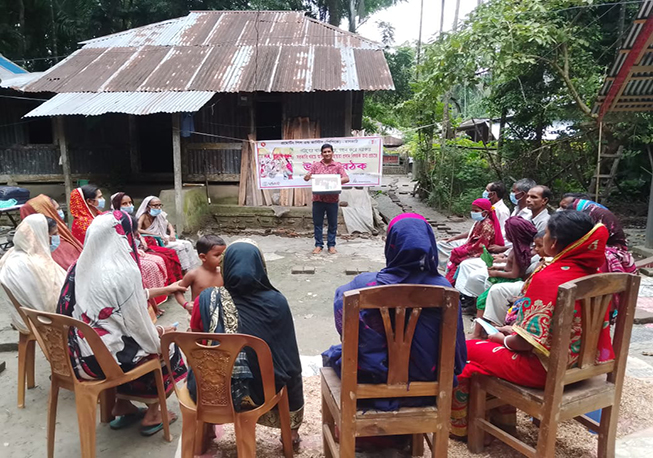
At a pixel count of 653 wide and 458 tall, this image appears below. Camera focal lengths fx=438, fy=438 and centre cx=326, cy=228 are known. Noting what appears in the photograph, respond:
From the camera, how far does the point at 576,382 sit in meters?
2.21

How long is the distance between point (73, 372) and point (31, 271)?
1.08m

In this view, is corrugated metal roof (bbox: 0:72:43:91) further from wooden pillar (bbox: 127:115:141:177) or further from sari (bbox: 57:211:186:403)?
sari (bbox: 57:211:186:403)

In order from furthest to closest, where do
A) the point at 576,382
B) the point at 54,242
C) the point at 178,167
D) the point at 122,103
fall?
the point at 178,167 < the point at 122,103 < the point at 54,242 < the point at 576,382

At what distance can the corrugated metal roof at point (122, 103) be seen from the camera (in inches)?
298

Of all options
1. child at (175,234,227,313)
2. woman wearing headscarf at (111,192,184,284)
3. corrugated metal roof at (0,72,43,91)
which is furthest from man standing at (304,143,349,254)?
corrugated metal roof at (0,72,43,91)

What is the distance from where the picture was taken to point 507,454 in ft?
7.91

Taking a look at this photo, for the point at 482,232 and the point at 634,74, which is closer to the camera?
the point at 482,232

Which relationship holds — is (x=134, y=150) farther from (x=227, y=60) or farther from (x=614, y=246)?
(x=614, y=246)

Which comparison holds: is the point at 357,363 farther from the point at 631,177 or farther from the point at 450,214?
the point at 631,177

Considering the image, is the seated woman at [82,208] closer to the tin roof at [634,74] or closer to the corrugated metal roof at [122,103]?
the corrugated metal roof at [122,103]

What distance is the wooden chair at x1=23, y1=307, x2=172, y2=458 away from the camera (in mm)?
2285

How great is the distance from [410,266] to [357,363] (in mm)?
510

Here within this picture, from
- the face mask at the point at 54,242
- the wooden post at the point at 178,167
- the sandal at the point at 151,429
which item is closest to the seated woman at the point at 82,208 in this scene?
the face mask at the point at 54,242

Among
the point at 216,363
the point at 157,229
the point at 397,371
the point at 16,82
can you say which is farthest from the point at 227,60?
the point at 397,371
